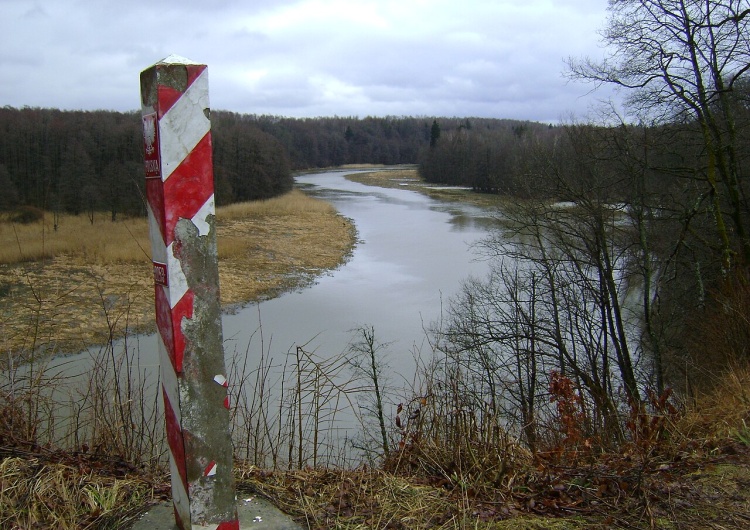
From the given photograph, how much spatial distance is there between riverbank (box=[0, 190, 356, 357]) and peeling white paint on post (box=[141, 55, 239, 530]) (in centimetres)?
1090

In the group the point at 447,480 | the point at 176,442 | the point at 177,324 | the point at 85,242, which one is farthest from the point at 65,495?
the point at 85,242

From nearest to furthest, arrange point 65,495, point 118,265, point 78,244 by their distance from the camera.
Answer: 1. point 65,495
2. point 118,265
3. point 78,244

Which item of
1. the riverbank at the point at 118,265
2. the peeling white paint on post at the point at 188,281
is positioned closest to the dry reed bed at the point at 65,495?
the peeling white paint on post at the point at 188,281

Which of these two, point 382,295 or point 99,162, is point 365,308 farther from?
point 99,162

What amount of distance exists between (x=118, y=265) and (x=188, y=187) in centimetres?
2021

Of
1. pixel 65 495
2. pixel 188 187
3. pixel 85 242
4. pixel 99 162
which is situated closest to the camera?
pixel 188 187

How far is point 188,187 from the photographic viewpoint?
2.12 m

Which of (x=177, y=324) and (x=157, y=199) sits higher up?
(x=157, y=199)

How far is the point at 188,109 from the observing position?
6.93 feet

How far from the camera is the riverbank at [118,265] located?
14828 mm

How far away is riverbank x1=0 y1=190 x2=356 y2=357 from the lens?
14.8 metres

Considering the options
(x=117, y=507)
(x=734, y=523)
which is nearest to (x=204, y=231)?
(x=117, y=507)

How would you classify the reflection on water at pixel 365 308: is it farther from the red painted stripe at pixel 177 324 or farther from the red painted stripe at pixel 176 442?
the red painted stripe at pixel 177 324

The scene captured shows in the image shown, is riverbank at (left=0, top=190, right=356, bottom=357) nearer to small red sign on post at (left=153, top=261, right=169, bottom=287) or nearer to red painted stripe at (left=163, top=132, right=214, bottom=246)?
small red sign on post at (left=153, top=261, right=169, bottom=287)
